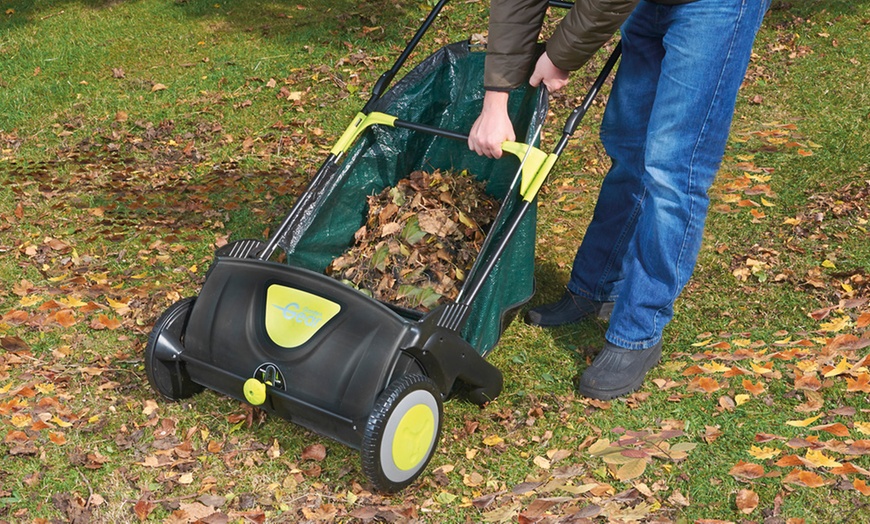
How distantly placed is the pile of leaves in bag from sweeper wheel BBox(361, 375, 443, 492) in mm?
531

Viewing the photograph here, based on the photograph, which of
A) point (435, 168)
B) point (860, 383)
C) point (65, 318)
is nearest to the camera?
point (860, 383)

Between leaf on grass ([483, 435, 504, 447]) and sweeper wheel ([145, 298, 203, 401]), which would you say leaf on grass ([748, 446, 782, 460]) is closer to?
leaf on grass ([483, 435, 504, 447])

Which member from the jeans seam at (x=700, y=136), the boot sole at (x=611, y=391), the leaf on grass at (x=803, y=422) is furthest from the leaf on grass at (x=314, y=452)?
the leaf on grass at (x=803, y=422)

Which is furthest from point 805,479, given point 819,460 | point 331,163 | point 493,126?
point 331,163

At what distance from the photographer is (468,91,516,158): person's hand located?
297 cm

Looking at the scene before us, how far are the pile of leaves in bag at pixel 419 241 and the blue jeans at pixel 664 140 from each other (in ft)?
1.72

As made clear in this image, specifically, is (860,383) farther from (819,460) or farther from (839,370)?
(819,460)

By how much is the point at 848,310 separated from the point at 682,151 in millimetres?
1284

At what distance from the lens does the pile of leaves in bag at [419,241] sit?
3355 millimetres

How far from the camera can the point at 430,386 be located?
2.81 m

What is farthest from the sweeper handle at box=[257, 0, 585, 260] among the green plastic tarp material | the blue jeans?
the blue jeans

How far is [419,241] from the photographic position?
343 cm

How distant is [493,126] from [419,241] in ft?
2.03

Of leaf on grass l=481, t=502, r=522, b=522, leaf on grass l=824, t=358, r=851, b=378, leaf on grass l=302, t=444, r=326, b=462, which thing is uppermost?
leaf on grass l=824, t=358, r=851, b=378
